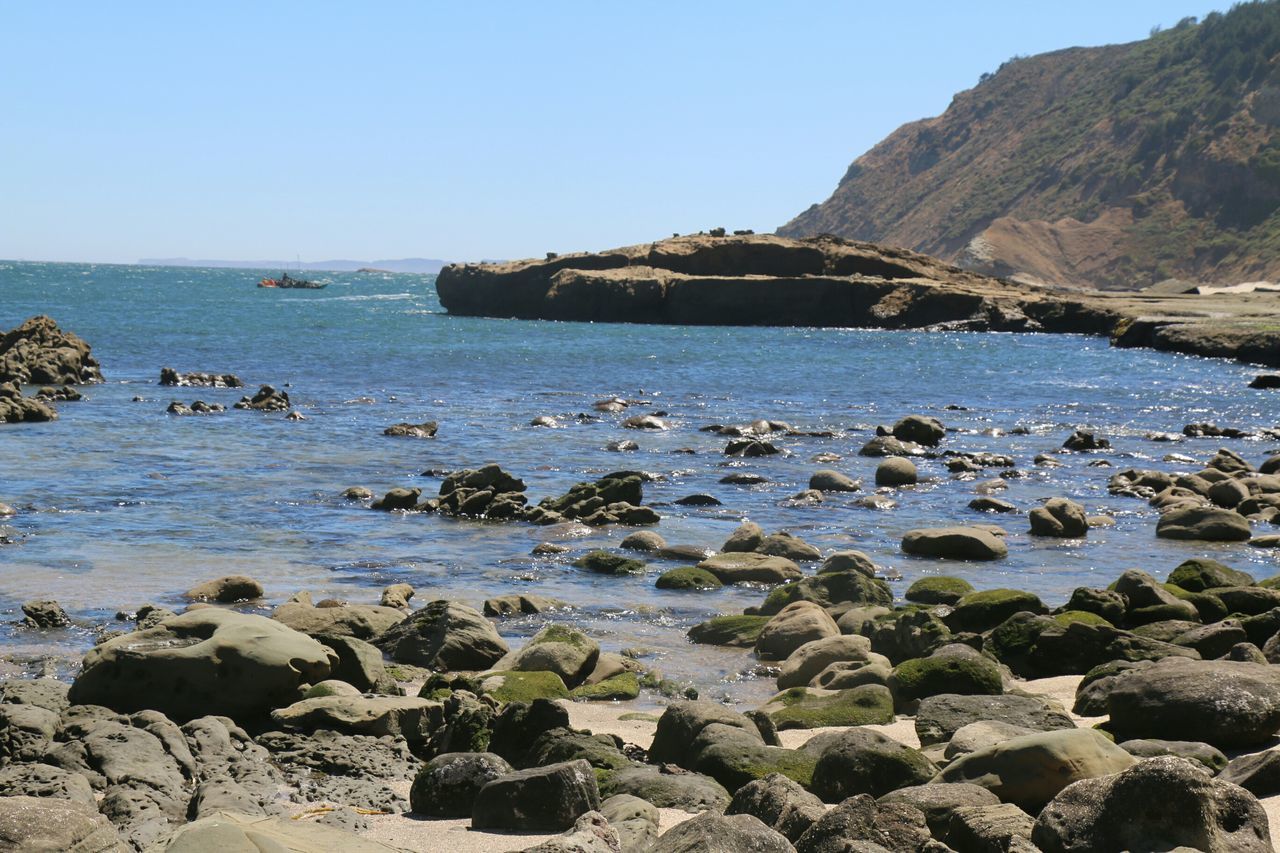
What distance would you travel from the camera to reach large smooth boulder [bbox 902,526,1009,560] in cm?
1930

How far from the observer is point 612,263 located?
104500mm

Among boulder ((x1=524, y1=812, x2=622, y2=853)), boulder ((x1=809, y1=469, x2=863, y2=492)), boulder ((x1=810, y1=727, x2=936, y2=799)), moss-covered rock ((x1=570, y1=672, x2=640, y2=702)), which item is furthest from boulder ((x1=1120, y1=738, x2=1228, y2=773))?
boulder ((x1=809, y1=469, x2=863, y2=492))

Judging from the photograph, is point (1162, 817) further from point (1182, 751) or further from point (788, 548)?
point (788, 548)

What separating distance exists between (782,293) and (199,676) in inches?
3447

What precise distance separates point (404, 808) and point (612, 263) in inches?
3828

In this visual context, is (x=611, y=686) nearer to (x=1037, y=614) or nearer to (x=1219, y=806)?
(x=1037, y=614)

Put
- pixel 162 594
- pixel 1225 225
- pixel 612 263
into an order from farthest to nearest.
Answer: pixel 1225 225 < pixel 612 263 < pixel 162 594

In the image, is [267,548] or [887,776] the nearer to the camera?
[887,776]

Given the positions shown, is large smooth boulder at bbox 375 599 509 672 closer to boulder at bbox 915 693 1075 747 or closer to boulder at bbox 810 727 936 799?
boulder at bbox 915 693 1075 747

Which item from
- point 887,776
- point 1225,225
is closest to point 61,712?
point 887,776

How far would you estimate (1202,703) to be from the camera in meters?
8.91

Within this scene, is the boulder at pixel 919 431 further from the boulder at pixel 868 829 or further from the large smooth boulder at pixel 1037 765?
the boulder at pixel 868 829

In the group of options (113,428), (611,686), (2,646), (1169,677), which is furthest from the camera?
(113,428)

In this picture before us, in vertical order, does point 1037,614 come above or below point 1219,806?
below
